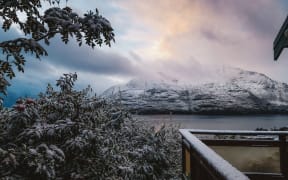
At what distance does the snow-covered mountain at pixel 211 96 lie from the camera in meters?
134

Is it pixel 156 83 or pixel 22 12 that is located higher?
pixel 156 83

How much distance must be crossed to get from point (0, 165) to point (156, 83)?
179 metres

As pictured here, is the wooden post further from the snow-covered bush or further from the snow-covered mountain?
the snow-covered mountain

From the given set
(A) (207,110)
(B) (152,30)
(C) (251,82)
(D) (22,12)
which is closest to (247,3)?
(B) (152,30)

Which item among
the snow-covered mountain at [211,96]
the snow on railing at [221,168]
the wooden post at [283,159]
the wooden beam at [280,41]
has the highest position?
the snow-covered mountain at [211,96]

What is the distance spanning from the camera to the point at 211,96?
152m

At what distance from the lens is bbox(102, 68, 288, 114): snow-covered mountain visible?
13350cm

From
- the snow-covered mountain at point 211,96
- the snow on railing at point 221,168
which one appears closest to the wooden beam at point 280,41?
the snow on railing at point 221,168

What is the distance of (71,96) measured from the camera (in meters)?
4.01

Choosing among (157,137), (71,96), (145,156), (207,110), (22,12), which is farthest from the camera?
(207,110)

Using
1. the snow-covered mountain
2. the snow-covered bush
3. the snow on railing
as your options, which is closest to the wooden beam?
the snow-covered bush

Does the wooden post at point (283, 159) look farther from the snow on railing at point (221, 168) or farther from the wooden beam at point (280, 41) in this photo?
the snow on railing at point (221, 168)

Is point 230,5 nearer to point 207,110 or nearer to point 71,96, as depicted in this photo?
point 71,96

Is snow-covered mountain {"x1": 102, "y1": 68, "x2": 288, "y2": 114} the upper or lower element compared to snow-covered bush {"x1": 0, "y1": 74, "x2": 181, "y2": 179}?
upper
